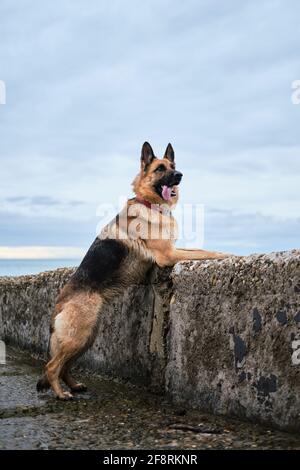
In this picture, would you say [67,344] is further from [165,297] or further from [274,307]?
[274,307]

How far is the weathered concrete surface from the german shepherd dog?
57 cm

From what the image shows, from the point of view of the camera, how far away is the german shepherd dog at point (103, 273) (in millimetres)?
5012

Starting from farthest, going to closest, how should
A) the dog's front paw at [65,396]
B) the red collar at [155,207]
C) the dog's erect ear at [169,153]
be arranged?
the dog's erect ear at [169,153] < the red collar at [155,207] < the dog's front paw at [65,396]

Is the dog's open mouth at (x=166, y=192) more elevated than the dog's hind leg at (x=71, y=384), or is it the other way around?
the dog's open mouth at (x=166, y=192)

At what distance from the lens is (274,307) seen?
357 cm

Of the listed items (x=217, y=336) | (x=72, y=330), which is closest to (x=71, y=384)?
(x=72, y=330)

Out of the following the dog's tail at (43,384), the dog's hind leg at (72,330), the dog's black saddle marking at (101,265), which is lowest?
the dog's tail at (43,384)

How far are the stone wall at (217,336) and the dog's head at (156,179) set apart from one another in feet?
3.26

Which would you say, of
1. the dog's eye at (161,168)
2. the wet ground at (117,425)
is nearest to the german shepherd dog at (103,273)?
the wet ground at (117,425)

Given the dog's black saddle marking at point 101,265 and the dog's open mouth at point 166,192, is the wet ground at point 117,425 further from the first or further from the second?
the dog's open mouth at point 166,192

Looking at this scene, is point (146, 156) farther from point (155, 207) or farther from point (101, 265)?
point (101, 265)

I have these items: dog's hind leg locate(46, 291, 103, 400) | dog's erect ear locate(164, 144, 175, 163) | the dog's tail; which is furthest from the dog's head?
the dog's tail

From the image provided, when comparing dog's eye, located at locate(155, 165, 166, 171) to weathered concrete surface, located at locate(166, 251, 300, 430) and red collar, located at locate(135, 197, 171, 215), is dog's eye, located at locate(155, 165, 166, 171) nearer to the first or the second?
red collar, located at locate(135, 197, 171, 215)
